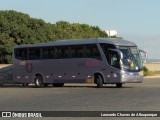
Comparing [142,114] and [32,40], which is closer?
[142,114]

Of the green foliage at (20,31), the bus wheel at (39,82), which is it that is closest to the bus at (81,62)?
the bus wheel at (39,82)

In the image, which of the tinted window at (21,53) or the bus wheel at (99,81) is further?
the tinted window at (21,53)

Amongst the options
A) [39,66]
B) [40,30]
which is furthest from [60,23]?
[39,66]

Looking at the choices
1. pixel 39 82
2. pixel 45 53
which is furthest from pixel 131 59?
pixel 39 82

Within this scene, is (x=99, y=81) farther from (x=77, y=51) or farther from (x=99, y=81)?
(x=77, y=51)

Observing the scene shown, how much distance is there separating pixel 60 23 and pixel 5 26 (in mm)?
26909

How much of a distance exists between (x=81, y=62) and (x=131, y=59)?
3299mm

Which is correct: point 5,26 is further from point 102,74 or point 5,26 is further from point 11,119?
point 11,119

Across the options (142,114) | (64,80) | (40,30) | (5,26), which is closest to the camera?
(142,114)

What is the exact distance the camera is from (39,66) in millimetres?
34750

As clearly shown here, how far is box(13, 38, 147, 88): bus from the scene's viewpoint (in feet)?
101

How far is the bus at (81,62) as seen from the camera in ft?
101

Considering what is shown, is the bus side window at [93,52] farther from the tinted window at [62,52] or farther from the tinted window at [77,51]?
the tinted window at [62,52]

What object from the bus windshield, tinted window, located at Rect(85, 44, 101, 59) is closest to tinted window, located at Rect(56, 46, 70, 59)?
→ tinted window, located at Rect(85, 44, 101, 59)
